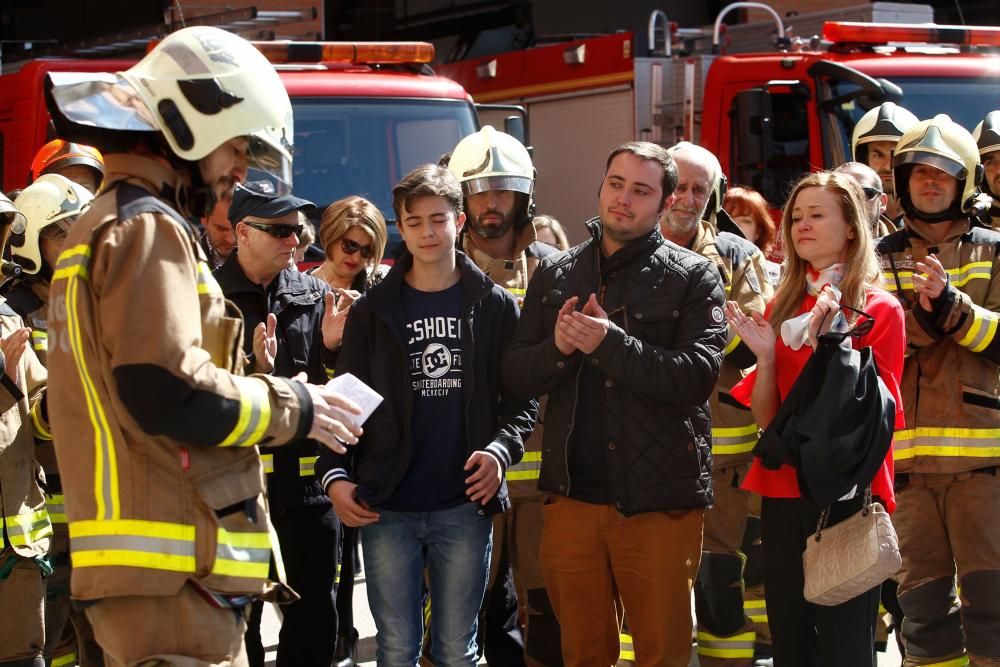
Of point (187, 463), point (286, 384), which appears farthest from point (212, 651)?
point (286, 384)

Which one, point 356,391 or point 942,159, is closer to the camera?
point 356,391

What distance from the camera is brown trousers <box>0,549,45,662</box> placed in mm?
4723

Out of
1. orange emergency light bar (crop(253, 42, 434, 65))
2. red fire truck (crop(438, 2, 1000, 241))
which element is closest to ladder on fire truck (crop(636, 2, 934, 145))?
red fire truck (crop(438, 2, 1000, 241))

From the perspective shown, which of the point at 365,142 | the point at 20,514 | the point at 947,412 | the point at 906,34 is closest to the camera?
the point at 20,514

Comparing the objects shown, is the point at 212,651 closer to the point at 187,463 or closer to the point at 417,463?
the point at 187,463

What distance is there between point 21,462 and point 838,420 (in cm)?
280

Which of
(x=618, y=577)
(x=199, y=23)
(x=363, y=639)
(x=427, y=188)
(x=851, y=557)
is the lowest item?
(x=363, y=639)

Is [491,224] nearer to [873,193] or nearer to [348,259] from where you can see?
[348,259]

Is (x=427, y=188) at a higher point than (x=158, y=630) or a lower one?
higher

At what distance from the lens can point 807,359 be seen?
4.43 meters

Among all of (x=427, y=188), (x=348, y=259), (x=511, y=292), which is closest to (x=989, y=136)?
(x=511, y=292)

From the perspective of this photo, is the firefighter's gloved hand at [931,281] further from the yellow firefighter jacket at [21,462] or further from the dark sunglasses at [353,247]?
the yellow firefighter jacket at [21,462]

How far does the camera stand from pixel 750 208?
23.7 feet

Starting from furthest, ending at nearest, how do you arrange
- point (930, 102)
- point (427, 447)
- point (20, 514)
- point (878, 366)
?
point (930, 102) < point (20, 514) < point (427, 447) < point (878, 366)
